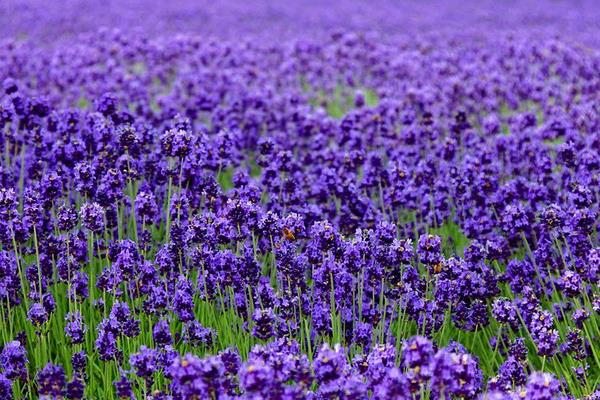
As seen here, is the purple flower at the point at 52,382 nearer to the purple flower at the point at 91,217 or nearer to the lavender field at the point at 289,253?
the lavender field at the point at 289,253

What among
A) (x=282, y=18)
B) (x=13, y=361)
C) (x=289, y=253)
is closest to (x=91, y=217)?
(x=13, y=361)

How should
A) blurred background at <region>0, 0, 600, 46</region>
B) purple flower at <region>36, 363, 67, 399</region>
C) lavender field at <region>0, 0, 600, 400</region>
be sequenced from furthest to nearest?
blurred background at <region>0, 0, 600, 46</region>, lavender field at <region>0, 0, 600, 400</region>, purple flower at <region>36, 363, 67, 399</region>

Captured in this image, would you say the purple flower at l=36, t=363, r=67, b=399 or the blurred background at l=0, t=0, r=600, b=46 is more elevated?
the blurred background at l=0, t=0, r=600, b=46

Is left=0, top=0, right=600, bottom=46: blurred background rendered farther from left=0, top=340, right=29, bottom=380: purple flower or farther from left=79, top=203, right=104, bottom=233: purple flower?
left=0, top=340, right=29, bottom=380: purple flower

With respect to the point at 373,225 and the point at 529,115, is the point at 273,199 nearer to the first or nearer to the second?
the point at 373,225

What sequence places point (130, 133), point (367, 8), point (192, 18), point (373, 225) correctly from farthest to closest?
point (367, 8), point (192, 18), point (373, 225), point (130, 133)

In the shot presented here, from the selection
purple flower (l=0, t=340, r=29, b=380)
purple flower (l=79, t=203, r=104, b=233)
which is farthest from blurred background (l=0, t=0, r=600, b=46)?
purple flower (l=0, t=340, r=29, b=380)

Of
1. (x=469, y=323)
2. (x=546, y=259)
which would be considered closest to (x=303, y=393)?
(x=469, y=323)

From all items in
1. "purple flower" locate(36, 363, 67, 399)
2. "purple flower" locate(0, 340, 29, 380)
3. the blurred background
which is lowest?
"purple flower" locate(0, 340, 29, 380)
